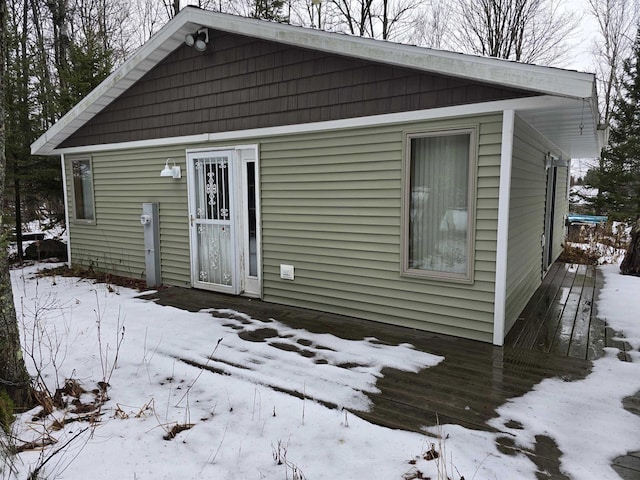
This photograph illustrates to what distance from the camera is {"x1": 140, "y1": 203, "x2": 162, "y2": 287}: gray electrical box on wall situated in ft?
20.4

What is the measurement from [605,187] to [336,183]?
412 inches

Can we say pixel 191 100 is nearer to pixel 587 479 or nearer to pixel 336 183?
pixel 336 183

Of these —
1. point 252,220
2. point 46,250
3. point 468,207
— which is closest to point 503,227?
point 468,207

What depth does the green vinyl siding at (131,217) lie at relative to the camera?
6.11m

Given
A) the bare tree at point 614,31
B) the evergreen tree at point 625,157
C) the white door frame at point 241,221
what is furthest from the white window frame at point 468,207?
the bare tree at point 614,31

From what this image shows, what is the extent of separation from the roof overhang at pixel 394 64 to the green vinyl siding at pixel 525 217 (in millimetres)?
241

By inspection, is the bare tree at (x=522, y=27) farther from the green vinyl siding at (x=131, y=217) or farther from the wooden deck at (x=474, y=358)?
the green vinyl siding at (x=131, y=217)

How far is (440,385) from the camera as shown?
10.0ft

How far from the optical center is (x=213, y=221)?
5688 mm

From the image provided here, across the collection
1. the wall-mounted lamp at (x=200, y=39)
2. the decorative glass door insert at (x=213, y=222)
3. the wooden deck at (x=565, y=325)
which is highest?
the wall-mounted lamp at (x=200, y=39)

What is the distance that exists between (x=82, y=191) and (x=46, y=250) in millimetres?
2165

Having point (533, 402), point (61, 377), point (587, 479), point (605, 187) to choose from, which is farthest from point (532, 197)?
point (605, 187)

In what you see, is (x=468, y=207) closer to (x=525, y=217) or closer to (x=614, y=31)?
(x=525, y=217)

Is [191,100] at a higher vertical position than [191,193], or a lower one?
higher
